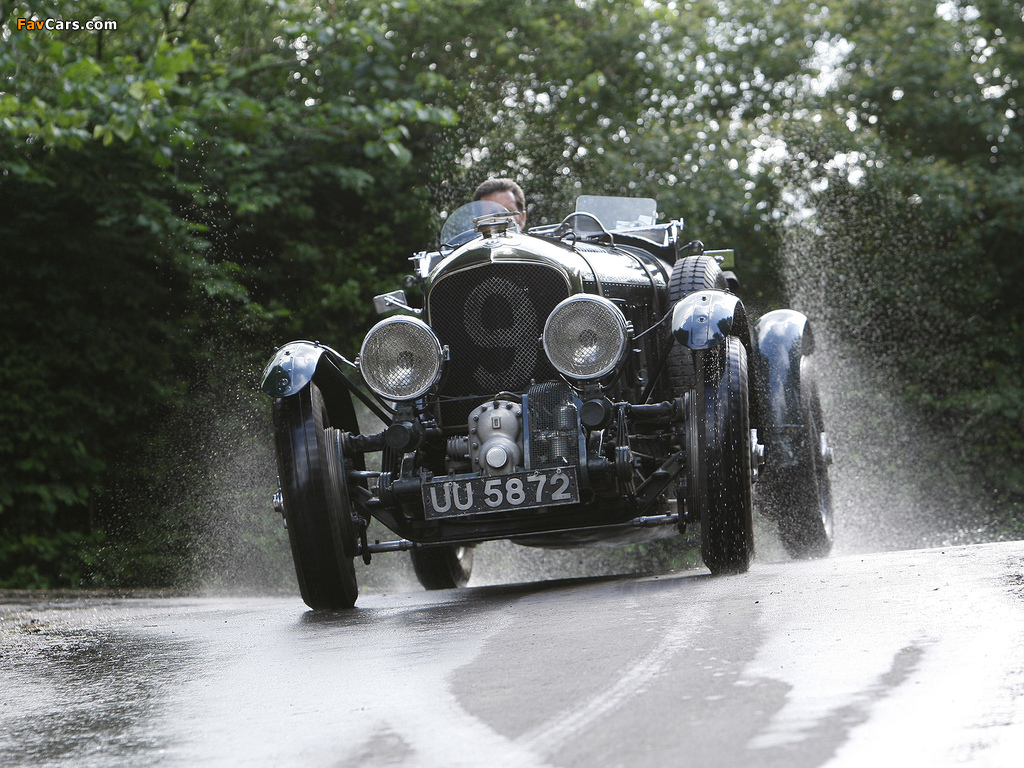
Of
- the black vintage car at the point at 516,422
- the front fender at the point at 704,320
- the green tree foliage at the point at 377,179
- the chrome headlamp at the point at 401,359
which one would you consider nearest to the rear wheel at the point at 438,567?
the black vintage car at the point at 516,422

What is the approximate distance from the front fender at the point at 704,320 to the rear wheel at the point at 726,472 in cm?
17

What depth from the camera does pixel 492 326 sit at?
237 inches

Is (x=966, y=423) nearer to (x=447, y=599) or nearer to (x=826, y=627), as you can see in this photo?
(x=447, y=599)

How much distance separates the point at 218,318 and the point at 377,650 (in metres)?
8.53

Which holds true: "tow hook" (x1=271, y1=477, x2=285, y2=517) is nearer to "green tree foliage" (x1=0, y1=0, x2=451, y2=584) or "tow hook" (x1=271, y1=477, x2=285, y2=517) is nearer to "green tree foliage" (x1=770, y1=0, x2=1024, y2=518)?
"green tree foliage" (x1=0, y1=0, x2=451, y2=584)

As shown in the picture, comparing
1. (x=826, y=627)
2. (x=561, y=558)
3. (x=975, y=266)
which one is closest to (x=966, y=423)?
(x=975, y=266)

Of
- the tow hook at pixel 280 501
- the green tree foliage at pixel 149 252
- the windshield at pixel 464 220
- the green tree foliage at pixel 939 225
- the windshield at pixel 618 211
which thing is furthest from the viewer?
the green tree foliage at pixel 939 225

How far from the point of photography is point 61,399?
36.6 feet

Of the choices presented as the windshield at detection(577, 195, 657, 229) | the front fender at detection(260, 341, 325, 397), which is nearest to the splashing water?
the windshield at detection(577, 195, 657, 229)

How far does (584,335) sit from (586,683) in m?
2.60

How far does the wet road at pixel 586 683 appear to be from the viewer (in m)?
2.51

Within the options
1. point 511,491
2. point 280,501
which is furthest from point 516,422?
point 280,501

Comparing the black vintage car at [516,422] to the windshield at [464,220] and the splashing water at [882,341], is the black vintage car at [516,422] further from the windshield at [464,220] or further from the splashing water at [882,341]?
the splashing water at [882,341]

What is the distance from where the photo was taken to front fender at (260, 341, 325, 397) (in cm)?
571
